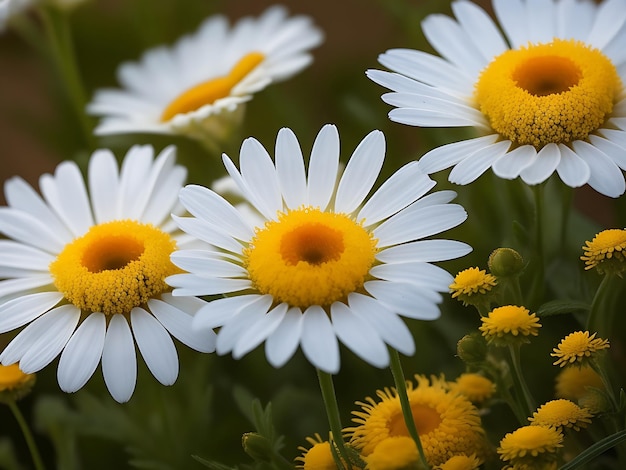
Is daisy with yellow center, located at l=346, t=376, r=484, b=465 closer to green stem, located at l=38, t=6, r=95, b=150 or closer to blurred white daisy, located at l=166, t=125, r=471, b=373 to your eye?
blurred white daisy, located at l=166, t=125, r=471, b=373

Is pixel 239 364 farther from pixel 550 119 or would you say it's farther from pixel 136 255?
pixel 550 119

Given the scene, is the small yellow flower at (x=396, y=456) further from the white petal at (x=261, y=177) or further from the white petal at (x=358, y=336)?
the white petal at (x=261, y=177)

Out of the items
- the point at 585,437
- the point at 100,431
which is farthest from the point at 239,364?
the point at 585,437

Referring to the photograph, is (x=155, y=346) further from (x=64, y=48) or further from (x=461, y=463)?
(x=64, y=48)

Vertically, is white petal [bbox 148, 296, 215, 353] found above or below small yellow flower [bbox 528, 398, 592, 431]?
above

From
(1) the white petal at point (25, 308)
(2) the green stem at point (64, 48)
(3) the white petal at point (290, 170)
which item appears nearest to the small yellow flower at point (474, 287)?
(3) the white petal at point (290, 170)

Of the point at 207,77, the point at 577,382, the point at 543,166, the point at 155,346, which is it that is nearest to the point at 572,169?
the point at 543,166

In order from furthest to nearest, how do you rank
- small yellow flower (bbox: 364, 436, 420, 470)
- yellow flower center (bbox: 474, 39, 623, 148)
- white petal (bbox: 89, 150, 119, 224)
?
white petal (bbox: 89, 150, 119, 224) < yellow flower center (bbox: 474, 39, 623, 148) < small yellow flower (bbox: 364, 436, 420, 470)

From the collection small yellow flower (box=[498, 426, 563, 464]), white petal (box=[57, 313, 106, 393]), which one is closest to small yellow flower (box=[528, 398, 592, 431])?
small yellow flower (box=[498, 426, 563, 464])
